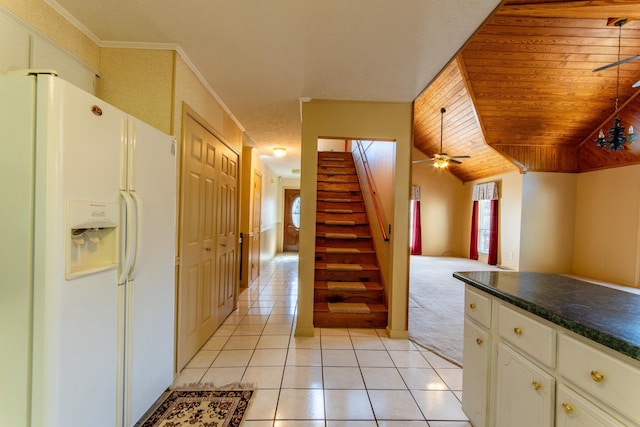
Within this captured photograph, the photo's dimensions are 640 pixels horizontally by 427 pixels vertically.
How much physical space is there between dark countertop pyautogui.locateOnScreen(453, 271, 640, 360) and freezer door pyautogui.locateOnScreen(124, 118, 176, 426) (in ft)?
6.12

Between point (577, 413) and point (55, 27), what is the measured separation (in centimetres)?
308

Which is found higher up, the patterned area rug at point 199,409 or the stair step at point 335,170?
the stair step at point 335,170

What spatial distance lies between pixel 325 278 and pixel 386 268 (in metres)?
0.80

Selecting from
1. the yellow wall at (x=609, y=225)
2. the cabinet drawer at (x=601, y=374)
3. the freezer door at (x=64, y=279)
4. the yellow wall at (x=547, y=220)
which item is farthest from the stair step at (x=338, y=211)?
the yellow wall at (x=609, y=225)

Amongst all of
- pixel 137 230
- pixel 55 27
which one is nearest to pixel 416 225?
pixel 137 230

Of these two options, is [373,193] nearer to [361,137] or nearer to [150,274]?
[361,137]

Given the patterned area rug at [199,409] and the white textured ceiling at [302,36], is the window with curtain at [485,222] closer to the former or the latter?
the white textured ceiling at [302,36]

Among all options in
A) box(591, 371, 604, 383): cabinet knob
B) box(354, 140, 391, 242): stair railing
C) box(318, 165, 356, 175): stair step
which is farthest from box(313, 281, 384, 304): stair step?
box(318, 165, 356, 175): stair step

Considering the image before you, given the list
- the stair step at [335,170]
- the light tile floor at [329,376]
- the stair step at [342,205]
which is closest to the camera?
the light tile floor at [329,376]

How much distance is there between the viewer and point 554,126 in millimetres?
5637

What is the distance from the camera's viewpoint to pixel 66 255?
108 centimetres

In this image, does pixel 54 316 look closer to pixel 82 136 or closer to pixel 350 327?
pixel 82 136

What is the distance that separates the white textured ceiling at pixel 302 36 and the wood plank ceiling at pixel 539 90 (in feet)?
2.54

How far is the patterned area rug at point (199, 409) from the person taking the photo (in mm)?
1632
